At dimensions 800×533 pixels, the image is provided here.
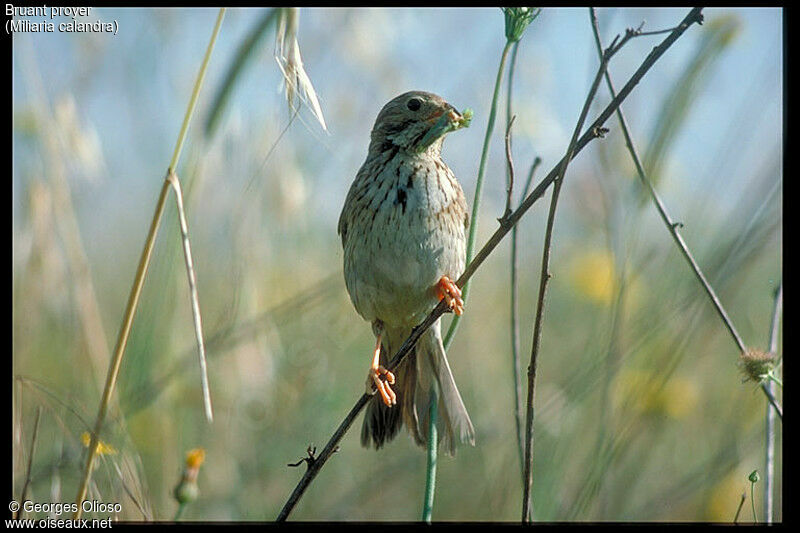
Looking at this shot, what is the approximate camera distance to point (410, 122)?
128 inches

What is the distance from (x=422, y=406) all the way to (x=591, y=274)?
1.72 meters

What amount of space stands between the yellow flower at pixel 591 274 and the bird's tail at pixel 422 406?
1.39 metres

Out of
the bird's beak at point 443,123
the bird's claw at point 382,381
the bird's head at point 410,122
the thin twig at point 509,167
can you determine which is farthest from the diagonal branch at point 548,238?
the bird's head at point 410,122

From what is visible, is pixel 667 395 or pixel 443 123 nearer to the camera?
pixel 443 123

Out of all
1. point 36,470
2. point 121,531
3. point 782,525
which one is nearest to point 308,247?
point 36,470

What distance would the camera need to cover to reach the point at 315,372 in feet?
13.2

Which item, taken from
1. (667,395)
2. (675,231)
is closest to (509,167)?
(675,231)

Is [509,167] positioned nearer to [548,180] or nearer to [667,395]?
[548,180]

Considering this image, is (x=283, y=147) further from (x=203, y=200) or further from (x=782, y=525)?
(x=782, y=525)

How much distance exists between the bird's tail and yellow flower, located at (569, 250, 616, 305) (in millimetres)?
1390

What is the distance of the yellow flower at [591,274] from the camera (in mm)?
4547

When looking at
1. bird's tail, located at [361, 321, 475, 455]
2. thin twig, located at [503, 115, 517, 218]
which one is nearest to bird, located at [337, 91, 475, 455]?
bird's tail, located at [361, 321, 475, 455]

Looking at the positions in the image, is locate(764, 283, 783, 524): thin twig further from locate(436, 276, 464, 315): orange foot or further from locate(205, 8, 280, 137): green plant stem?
locate(205, 8, 280, 137): green plant stem

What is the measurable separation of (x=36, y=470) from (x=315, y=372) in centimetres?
130
